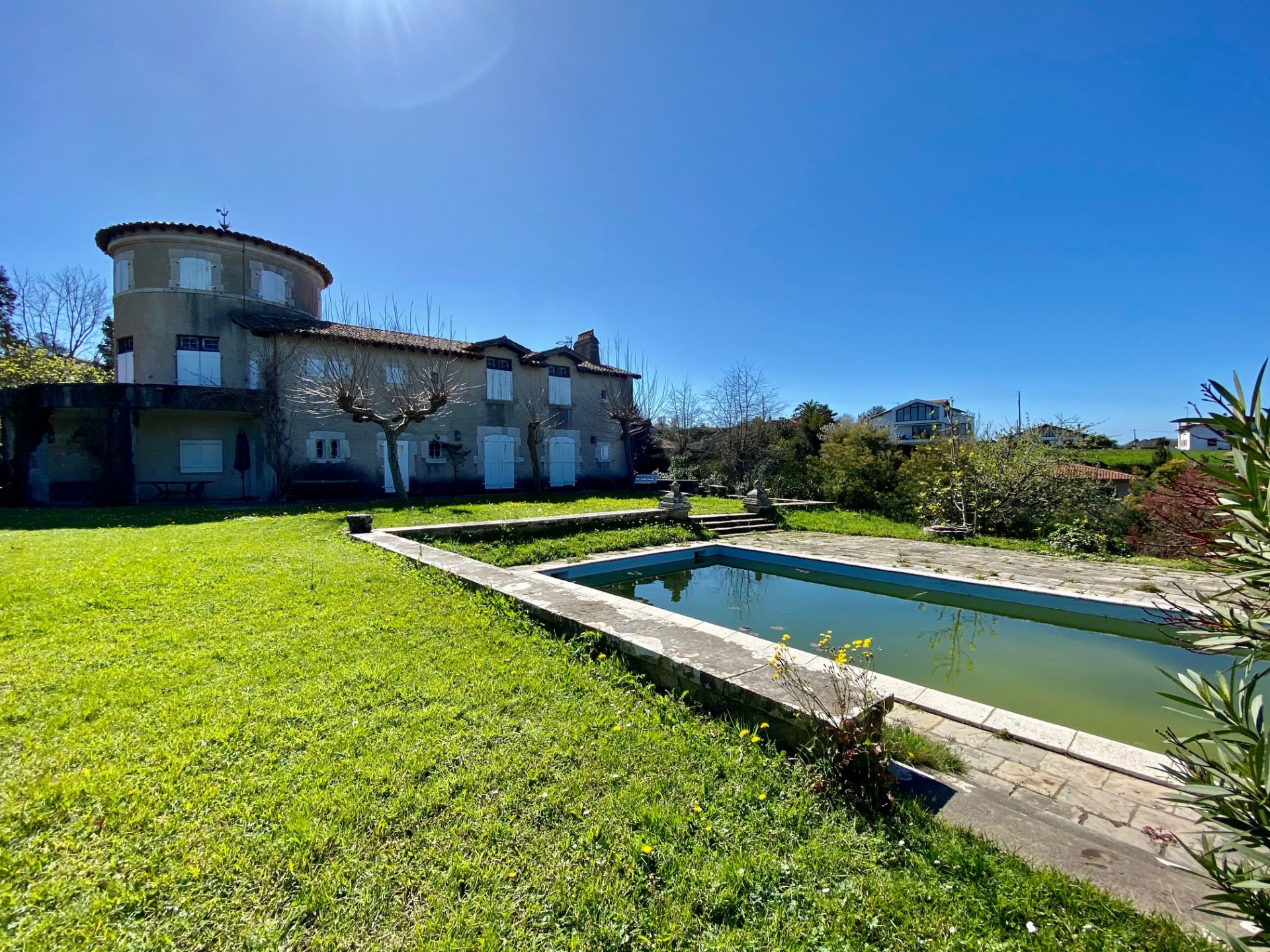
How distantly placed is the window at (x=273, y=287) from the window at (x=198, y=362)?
2.22 metres

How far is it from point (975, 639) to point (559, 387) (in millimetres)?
17792

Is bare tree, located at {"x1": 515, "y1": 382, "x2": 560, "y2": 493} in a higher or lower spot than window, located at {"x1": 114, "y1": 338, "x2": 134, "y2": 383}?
lower

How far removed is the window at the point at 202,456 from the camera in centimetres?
1603

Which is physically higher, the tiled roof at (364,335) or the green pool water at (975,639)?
the tiled roof at (364,335)

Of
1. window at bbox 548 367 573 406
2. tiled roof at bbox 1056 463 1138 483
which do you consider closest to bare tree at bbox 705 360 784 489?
window at bbox 548 367 573 406

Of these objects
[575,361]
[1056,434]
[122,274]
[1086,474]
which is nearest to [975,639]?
[1086,474]

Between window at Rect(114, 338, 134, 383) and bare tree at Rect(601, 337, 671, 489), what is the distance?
53.1 feet

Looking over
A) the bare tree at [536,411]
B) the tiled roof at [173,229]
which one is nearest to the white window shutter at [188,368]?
the tiled roof at [173,229]

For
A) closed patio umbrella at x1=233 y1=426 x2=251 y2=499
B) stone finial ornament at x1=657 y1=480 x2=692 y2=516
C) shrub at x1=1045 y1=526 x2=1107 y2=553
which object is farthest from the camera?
closed patio umbrella at x1=233 y1=426 x2=251 y2=499

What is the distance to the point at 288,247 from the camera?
1797 centimetres

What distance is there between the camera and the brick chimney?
2389cm

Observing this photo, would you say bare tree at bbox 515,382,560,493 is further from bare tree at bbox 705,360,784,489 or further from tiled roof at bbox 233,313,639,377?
bare tree at bbox 705,360,784,489

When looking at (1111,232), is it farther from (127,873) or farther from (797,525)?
(127,873)

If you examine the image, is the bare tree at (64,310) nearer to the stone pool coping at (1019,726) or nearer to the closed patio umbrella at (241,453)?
the closed patio umbrella at (241,453)
